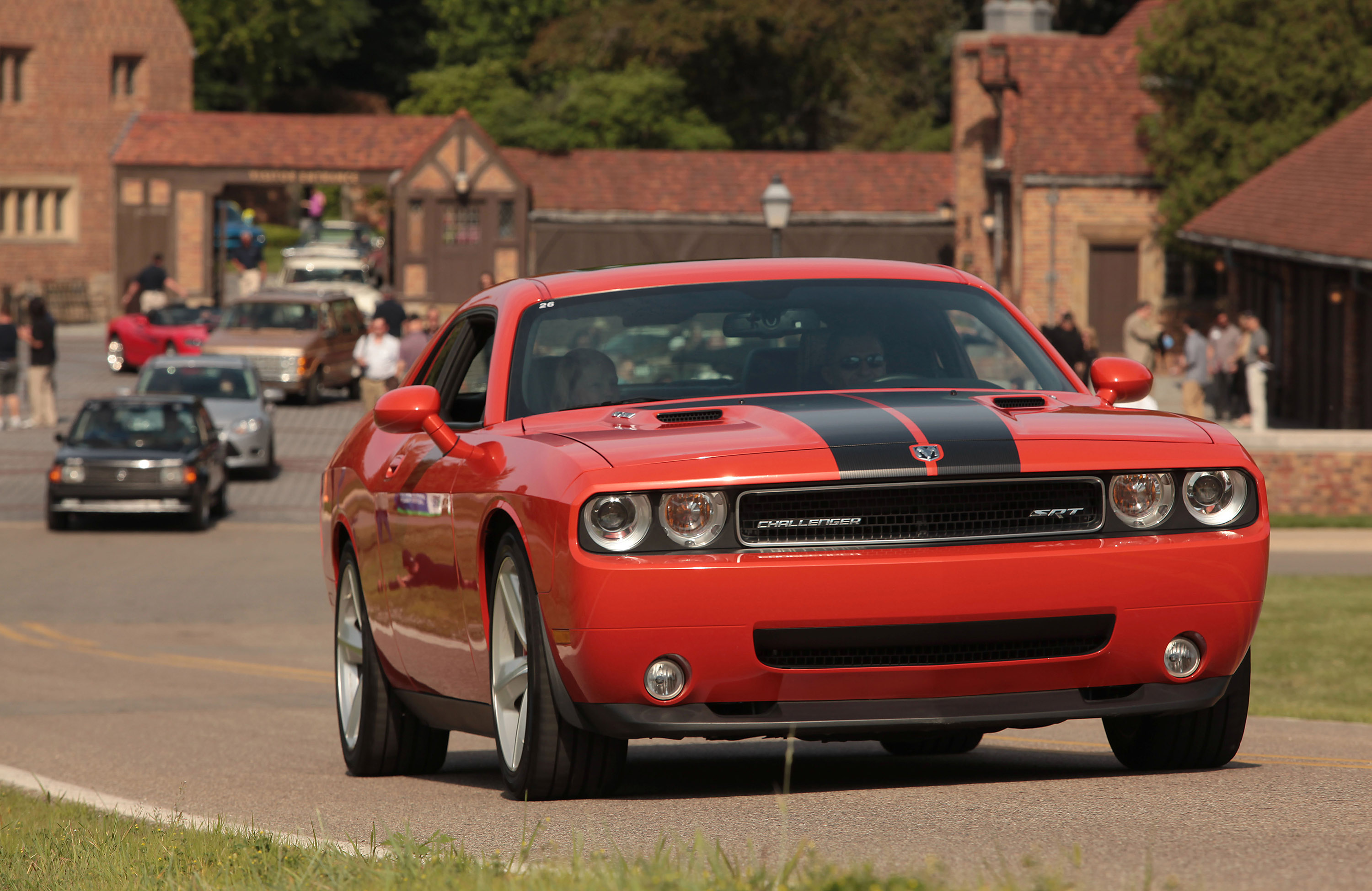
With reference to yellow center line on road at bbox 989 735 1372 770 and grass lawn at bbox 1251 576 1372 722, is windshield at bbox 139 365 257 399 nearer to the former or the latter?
grass lawn at bbox 1251 576 1372 722

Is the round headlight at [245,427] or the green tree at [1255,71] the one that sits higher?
the green tree at [1255,71]

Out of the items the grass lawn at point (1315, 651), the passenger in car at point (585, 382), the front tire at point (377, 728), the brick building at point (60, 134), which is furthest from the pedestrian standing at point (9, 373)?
the passenger in car at point (585, 382)

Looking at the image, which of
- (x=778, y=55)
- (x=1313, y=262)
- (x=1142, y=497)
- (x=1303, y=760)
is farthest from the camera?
(x=778, y=55)

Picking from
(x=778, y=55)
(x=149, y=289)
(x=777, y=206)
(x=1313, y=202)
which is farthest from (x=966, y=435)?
(x=778, y=55)

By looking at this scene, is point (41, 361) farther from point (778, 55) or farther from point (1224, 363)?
point (778, 55)

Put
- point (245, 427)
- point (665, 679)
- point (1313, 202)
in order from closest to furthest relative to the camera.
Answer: point (665, 679) → point (245, 427) → point (1313, 202)

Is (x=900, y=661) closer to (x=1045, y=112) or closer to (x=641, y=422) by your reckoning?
(x=641, y=422)

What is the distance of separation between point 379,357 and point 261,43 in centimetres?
6394

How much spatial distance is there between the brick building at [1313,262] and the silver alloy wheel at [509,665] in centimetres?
2629

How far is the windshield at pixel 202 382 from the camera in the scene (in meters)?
30.8

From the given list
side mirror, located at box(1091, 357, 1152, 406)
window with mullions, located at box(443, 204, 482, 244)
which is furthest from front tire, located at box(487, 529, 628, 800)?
window with mullions, located at box(443, 204, 482, 244)

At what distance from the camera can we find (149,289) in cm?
5150

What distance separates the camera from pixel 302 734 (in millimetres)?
11234

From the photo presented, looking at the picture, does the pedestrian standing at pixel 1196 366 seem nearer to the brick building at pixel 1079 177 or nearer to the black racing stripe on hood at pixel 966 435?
the brick building at pixel 1079 177
